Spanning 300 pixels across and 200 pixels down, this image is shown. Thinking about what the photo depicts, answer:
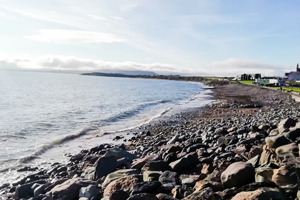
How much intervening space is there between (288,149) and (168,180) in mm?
2963

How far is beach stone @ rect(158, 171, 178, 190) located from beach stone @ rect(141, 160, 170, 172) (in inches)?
31.4

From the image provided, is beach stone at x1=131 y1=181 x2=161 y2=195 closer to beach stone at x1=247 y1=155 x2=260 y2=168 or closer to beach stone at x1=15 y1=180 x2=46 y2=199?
beach stone at x1=247 y1=155 x2=260 y2=168

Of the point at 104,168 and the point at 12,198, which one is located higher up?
the point at 104,168

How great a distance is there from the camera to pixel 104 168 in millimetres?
8977

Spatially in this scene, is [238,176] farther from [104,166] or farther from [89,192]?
[104,166]

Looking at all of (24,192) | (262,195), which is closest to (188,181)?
(262,195)

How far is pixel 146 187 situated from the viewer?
6336 mm

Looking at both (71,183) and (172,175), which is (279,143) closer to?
(172,175)

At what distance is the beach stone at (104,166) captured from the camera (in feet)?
28.8

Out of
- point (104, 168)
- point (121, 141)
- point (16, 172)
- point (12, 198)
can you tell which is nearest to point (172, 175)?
point (104, 168)

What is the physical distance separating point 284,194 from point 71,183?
5156mm

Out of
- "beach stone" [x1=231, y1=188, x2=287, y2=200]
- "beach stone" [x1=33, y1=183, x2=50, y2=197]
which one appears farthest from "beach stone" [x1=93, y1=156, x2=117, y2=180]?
"beach stone" [x1=231, y1=188, x2=287, y2=200]

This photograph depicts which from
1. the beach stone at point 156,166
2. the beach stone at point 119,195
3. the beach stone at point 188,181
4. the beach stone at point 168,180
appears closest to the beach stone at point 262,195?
the beach stone at point 188,181

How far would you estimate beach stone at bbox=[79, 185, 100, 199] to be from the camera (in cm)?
708
